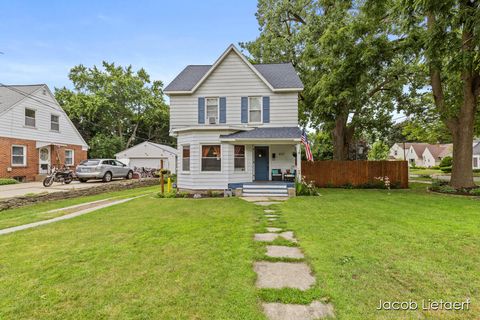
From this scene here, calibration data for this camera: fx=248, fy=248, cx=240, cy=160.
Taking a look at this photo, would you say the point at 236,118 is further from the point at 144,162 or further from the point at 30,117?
the point at 144,162

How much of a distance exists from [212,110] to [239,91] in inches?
74.8

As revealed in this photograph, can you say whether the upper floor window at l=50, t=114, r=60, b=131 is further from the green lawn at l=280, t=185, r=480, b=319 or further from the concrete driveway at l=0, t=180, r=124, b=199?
the green lawn at l=280, t=185, r=480, b=319

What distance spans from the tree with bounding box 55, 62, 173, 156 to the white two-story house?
2395cm

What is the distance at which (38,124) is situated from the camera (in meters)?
18.5

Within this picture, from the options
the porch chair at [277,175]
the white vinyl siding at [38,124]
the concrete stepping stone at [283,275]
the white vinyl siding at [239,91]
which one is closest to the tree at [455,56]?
the white vinyl siding at [239,91]

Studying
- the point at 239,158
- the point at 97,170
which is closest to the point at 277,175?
the point at 239,158

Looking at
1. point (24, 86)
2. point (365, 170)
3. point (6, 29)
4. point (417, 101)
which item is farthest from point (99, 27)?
point (417, 101)

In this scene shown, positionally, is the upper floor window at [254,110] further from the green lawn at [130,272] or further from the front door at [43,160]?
the front door at [43,160]

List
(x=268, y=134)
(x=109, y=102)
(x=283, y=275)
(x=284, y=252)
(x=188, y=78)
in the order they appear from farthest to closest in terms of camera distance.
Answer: (x=109, y=102), (x=188, y=78), (x=268, y=134), (x=284, y=252), (x=283, y=275)

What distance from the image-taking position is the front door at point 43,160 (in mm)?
18594

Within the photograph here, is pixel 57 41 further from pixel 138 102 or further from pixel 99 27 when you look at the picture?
pixel 138 102

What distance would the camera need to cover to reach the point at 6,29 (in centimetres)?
1337

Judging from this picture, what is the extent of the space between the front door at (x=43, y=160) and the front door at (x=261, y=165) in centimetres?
1645

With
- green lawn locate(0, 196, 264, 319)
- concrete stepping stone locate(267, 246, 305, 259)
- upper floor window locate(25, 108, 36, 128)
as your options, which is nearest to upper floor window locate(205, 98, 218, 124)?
green lawn locate(0, 196, 264, 319)
